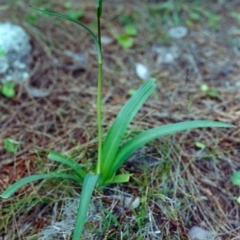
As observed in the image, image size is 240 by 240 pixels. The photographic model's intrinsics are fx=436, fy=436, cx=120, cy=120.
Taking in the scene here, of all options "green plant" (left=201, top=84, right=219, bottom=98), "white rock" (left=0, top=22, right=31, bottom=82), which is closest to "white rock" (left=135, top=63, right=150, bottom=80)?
"green plant" (left=201, top=84, right=219, bottom=98)

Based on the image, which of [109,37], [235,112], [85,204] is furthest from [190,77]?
[85,204]

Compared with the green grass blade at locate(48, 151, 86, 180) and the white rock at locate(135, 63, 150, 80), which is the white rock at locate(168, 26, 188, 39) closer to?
the white rock at locate(135, 63, 150, 80)

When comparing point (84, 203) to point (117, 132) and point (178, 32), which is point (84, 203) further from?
point (178, 32)

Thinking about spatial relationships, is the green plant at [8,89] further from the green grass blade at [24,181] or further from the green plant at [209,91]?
the green plant at [209,91]

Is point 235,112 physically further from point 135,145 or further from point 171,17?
point 171,17

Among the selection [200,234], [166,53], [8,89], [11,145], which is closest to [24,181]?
[11,145]

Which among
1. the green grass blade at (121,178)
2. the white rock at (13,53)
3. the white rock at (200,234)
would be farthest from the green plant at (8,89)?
the white rock at (200,234)
